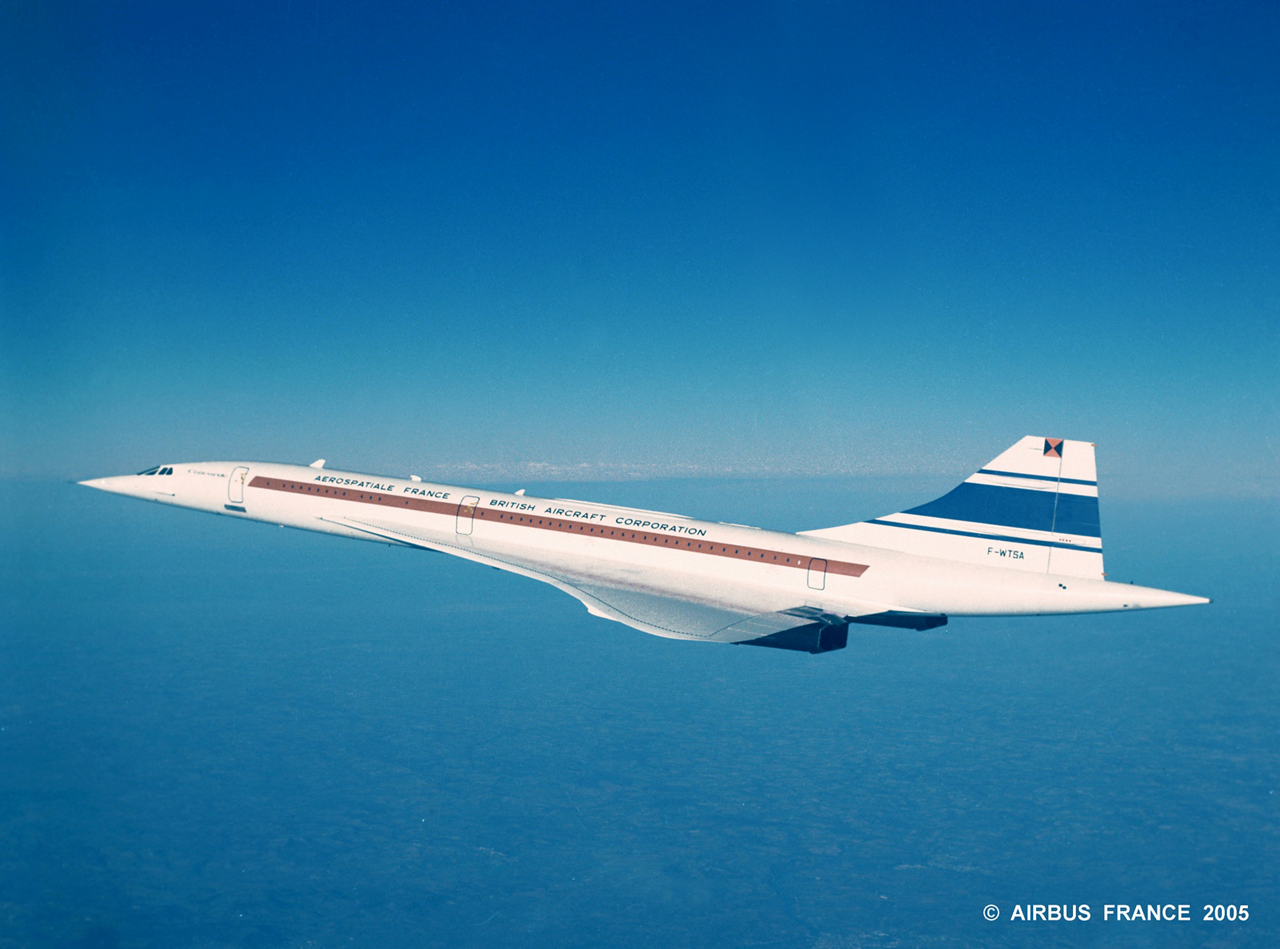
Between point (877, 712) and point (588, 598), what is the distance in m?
65.1

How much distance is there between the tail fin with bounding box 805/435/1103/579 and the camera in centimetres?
1422

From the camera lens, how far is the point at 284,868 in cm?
3709

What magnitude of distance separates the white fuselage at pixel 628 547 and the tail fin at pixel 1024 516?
46cm

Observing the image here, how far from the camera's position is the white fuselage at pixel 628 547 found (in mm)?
14469

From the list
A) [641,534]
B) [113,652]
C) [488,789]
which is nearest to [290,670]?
[113,652]

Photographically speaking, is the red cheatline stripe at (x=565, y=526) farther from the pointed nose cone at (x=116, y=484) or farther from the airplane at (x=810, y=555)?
the pointed nose cone at (x=116, y=484)

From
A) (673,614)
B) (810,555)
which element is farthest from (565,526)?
(810,555)

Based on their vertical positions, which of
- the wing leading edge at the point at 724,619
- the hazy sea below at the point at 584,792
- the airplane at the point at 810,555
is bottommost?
the hazy sea below at the point at 584,792

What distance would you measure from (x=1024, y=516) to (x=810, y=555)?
17.1ft

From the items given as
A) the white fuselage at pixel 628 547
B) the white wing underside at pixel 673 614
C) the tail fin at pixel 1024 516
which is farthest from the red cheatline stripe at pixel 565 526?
the tail fin at pixel 1024 516

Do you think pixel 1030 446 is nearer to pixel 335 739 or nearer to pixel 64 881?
pixel 64 881

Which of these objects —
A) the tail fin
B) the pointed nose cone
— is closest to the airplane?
the tail fin

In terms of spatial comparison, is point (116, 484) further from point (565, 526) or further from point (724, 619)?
point (724, 619)

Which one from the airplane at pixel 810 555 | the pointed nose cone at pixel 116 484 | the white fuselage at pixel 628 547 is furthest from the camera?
the pointed nose cone at pixel 116 484
